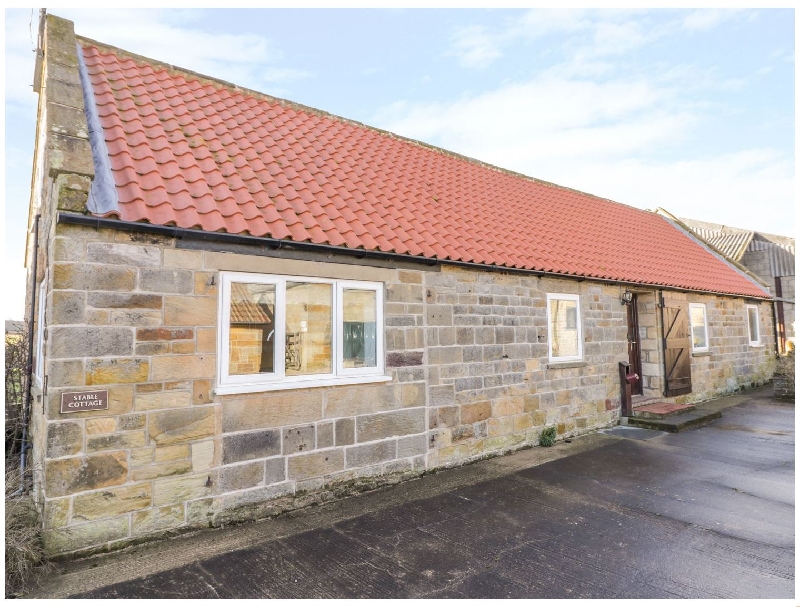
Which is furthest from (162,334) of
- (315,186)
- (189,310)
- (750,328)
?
(750,328)

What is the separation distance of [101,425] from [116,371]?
492 mm

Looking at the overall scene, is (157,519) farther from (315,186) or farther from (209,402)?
(315,186)

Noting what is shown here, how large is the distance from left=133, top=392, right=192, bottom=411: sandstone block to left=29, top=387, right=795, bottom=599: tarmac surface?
4.13 ft

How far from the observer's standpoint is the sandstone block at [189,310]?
4664mm

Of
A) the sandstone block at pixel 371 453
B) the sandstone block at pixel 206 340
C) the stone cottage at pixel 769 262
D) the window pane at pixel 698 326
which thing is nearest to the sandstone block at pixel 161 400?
the sandstone block at pixel 206 340

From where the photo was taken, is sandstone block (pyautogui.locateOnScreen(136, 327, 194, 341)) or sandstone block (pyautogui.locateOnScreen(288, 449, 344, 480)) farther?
sandstone block (pyautogui.locateOnScreen(288, 449, 344, 480))

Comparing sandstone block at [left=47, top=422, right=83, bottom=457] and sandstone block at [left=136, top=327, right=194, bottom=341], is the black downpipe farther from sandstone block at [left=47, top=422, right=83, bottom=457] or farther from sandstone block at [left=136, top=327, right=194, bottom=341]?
sandstone block at [left=136, top=327, right=194, bottom=341]

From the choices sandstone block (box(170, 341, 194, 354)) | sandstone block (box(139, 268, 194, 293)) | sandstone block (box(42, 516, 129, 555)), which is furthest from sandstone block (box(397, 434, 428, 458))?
sandstone block (box(139, 268, 194, 293))

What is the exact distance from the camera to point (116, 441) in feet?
14.0

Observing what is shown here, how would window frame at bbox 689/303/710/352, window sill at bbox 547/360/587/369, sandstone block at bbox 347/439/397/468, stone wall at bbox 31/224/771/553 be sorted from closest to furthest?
stone wall at bbox 31/224/771/553 < sandstone block at bbox 347/439/397/468 < window sill at bbox 547/360/587/369 < window frame at bbox 689/303/710/352

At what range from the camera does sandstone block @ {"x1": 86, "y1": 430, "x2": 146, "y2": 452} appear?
418 centimetres

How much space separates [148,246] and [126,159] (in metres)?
1.25

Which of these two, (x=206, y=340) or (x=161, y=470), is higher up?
(x=206, y=340)

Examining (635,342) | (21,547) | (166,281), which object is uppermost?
(166,281)
